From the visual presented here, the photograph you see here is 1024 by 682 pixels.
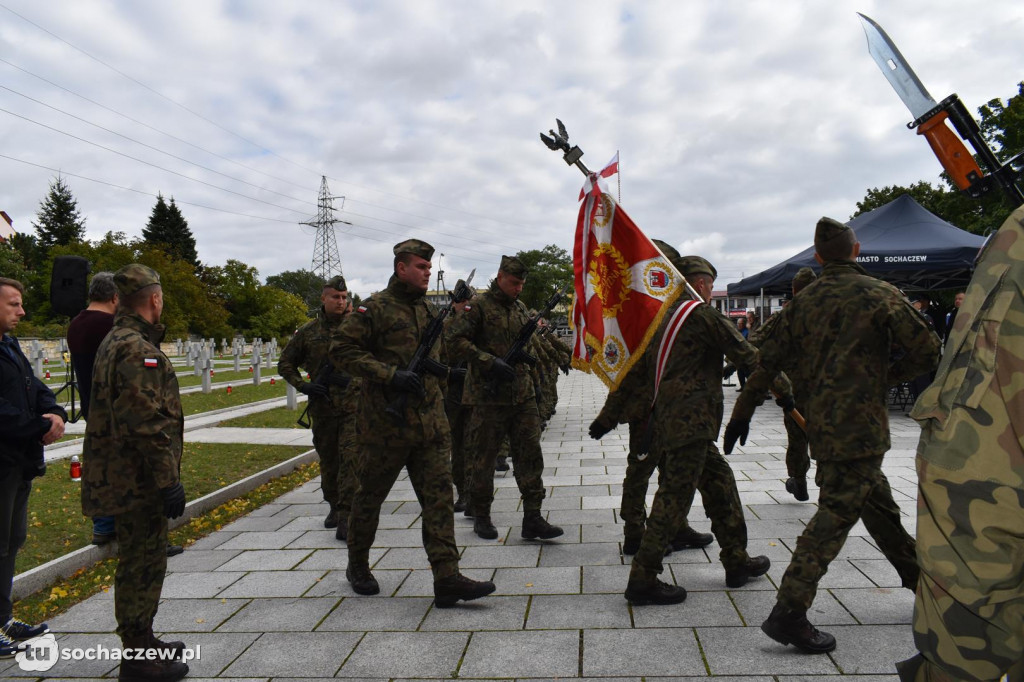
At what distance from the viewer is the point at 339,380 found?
18.5 feet

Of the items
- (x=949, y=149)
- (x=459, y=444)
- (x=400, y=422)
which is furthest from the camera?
(x=459, y=444)

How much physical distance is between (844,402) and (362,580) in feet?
9.80

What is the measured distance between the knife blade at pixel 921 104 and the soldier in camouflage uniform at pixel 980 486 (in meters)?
1.62

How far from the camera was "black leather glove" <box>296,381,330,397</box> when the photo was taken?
18.4 feet

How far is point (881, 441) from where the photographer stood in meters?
3.25

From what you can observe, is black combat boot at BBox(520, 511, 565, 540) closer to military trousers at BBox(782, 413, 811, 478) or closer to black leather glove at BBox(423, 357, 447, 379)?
black leather glove at BBox(423, 357, 447, 379)

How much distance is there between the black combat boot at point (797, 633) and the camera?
3.09m

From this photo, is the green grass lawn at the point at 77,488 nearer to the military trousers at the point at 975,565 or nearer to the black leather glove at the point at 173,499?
the black leather glove at the point at 173,499

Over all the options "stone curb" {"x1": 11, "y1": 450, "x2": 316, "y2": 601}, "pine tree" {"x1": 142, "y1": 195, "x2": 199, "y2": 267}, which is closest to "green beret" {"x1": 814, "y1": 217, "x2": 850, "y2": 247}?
"stone curb" {"x1": 11, "y1": 450, "x2": 316, "y2": 601}

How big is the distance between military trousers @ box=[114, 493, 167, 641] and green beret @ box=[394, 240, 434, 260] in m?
1.94

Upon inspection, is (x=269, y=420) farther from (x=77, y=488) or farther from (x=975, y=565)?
(x=975, y=565)

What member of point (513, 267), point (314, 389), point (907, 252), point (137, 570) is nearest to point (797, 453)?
point (513, 267)

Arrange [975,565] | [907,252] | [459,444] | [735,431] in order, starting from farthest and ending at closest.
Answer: [907,252]
[459,444]
[735,431]
[975,565]

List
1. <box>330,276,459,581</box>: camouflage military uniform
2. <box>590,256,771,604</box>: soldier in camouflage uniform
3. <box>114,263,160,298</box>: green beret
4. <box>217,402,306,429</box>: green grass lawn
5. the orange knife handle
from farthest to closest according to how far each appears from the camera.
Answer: <box>217,402,306,429</box>: green grass lawn → <box>330,276,459,581</box>: camouflage military uniform → <box>590,256,771,604</box>: soldier in camouflage uniform → <box>114,263,160,298</box>: green beret → the orange knife handle
